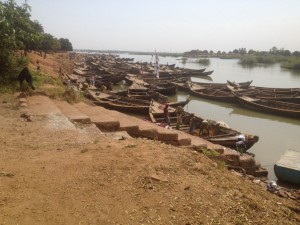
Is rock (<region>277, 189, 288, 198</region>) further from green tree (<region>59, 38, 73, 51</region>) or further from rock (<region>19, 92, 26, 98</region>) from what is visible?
green tree (<region>59, 38, 73, 51</region>)

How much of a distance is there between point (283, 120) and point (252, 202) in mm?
14852

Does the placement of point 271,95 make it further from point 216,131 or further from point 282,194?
point 282,194

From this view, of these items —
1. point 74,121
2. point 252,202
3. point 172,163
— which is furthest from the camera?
point 74,121

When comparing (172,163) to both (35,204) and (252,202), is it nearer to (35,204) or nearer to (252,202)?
(252,202)

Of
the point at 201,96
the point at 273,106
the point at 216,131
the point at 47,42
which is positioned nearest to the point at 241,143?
the point at 216,131

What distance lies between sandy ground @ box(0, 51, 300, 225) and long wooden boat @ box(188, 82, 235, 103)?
1754cm

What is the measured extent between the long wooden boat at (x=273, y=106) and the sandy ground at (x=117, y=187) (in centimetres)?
Answer: 1383

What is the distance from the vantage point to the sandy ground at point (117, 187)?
10.6ft

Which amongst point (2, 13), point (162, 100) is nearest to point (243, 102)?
point (162, 100)

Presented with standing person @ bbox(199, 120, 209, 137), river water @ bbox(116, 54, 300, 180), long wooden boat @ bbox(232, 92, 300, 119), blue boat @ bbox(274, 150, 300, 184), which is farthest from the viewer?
long wooden boat @ bbox(232, 92, 300, 119)

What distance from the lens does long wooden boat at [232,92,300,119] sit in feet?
56.1

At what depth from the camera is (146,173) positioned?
413cm

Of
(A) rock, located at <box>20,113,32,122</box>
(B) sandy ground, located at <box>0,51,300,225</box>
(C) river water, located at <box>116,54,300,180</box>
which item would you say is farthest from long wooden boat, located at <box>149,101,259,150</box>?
(A) rock, located at <box>20,113,32,122</box>

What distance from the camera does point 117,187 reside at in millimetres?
3770
